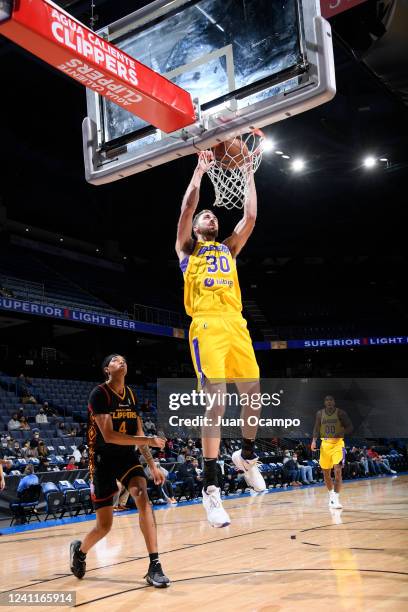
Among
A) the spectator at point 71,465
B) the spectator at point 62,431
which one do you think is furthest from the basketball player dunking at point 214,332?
the spectator at point 62,431

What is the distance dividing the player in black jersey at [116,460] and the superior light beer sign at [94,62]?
237 centimetres

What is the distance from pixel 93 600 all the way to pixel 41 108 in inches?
569

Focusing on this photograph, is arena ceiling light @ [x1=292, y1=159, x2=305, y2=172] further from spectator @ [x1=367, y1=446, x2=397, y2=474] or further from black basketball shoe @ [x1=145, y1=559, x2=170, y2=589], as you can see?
black basketball shoe @ [x1=145, y1=559, x2=170, y2=589]

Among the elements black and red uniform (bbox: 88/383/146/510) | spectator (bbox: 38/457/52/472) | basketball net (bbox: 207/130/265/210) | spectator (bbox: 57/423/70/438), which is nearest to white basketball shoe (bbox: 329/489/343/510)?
spectator (bbox: 38/457/52/472)

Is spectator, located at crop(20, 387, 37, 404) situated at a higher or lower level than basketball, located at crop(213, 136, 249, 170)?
lower

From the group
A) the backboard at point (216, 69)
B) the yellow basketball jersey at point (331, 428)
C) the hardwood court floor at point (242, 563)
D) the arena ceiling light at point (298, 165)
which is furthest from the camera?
the arena ceiling light at point (298, 165)

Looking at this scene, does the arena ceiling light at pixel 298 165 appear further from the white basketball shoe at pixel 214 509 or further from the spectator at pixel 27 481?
the white basketball shoe at pixel 214 509

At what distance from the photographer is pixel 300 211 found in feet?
76.8

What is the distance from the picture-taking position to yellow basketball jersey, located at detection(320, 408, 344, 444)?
34.8ft

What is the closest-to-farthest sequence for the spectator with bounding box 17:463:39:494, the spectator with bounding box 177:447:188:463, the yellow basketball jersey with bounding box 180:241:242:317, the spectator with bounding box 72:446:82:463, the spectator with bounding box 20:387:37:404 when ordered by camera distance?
the yellow basketball jersey with bounding box 180:241:242:317 < the spectator with bounding box 17:463:39:494 < the spectator with bounding box 72:446:82:463 < the spectator with bounding box 177:447:188:463 < the spectator with bounding box 20:387:37:404

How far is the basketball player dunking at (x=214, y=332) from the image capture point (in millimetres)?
3836

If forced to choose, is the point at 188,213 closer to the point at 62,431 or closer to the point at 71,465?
the point at 71,465

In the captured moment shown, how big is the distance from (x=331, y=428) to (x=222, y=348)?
7.29m

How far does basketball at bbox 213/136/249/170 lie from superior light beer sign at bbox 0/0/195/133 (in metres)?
0.39
